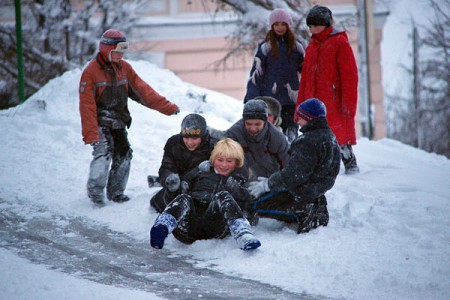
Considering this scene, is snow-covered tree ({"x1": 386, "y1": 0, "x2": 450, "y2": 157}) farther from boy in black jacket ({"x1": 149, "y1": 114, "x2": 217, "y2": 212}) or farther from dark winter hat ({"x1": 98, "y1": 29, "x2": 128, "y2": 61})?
boy in black jacket ({"x1": 149, "y1": 114, "x2": 217, "y2": 212})

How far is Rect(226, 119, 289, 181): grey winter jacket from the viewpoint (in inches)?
250

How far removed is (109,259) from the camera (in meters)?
5.17

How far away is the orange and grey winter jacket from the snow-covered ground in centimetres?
85

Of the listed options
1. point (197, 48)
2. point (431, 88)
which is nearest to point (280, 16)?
point (197, 48)

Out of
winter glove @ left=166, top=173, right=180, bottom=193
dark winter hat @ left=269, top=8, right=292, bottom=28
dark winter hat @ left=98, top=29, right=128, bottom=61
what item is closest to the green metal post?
dark winter hat @ left=98, top=29, right=128, bottom=61

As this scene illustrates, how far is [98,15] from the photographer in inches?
751

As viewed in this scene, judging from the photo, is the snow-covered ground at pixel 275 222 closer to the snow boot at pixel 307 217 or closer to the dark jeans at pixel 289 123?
the snow boot at pixel 307 217

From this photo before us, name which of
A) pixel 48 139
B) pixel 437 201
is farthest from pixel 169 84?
pixel 437 201

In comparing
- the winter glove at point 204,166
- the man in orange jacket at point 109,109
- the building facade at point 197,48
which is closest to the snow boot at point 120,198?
the man in orange jacket at point 109,109

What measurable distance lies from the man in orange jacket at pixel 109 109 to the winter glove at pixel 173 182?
4.45 feet

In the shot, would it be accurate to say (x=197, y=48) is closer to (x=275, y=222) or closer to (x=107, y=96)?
(x=107, y=96)

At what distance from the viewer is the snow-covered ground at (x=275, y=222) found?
441 cm

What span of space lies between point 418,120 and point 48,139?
2024cm

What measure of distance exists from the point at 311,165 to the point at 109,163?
240 cm
